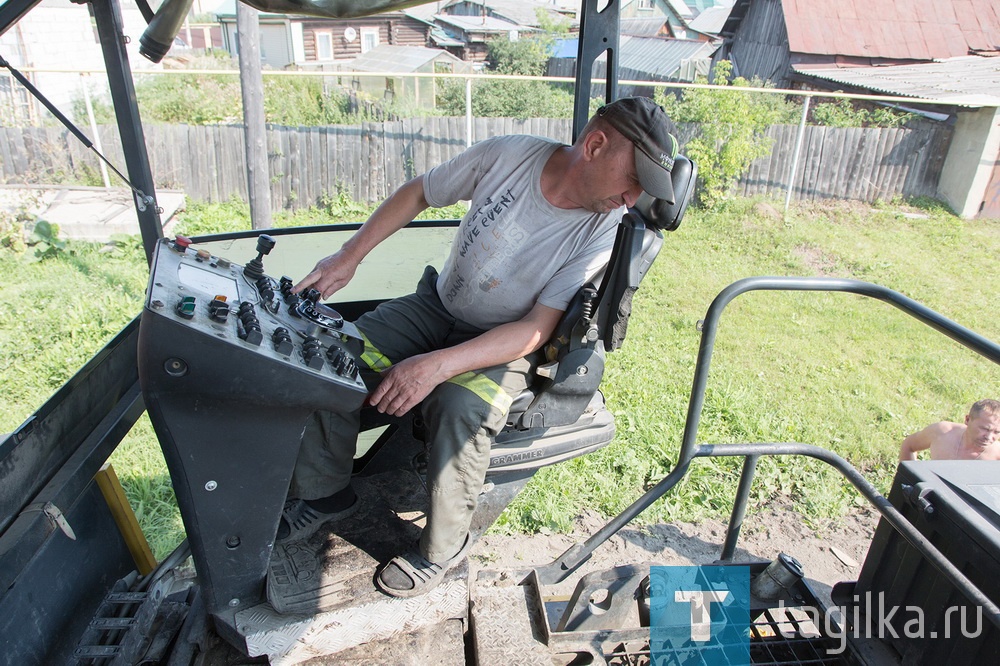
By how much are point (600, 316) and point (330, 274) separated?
888mm

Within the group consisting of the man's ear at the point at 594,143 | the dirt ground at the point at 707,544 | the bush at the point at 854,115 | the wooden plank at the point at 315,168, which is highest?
the man's ear at the point at 594,143

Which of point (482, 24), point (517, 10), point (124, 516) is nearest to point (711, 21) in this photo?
point (482, 24)

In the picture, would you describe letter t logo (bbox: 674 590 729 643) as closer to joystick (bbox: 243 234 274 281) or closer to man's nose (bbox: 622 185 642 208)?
man's nose (bbox: 622 185 642 208)

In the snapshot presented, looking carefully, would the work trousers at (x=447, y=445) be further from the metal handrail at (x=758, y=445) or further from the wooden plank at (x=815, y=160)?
the wooden plank at (x=815, y=160)

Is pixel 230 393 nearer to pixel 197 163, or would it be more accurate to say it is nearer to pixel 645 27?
pixel 197 163

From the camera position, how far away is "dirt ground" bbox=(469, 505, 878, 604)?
10.2 ft

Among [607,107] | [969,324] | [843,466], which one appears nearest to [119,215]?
[607,107]

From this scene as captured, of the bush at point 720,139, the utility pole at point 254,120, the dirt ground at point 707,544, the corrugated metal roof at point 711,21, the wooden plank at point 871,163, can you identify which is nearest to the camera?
the dirt ground at point 707,544

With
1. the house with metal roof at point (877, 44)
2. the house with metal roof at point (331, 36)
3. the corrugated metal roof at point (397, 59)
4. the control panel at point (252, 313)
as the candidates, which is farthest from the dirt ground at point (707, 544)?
the house with metal roof at point (331, 36)

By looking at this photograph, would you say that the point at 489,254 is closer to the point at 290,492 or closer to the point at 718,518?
the point at 290,492

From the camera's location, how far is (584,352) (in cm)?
196

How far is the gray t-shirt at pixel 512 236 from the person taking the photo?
2125 mm

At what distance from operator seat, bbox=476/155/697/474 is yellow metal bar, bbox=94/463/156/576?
109 centimetres

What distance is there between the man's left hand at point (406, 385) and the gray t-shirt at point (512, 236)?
400 millimetres
